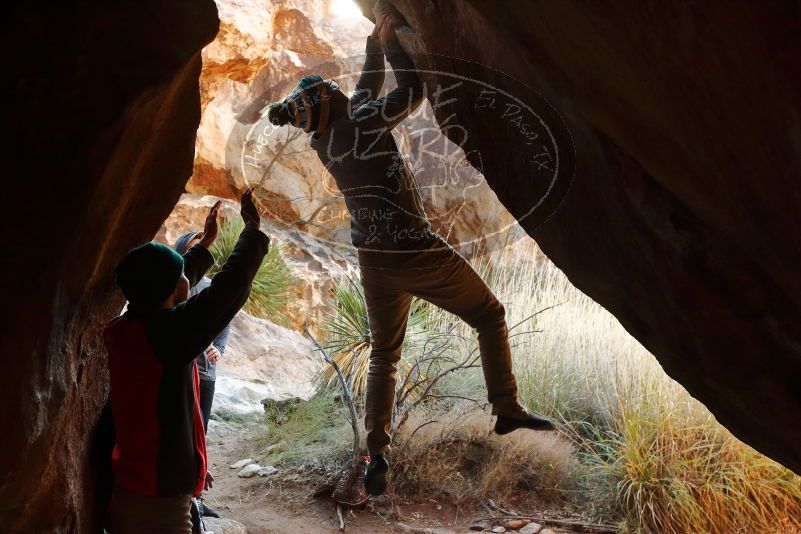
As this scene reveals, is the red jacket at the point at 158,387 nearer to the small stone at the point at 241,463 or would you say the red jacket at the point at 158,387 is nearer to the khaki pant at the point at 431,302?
the khaki pant at the point at 431,302

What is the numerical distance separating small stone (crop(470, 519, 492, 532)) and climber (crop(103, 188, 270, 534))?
2785mm

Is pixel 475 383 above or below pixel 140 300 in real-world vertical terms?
above

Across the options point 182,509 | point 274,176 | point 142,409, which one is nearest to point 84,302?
point 142,409

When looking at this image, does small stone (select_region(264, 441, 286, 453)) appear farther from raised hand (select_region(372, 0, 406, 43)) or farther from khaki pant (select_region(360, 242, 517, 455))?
raised hand (select_region(372, 0, 406, 43))

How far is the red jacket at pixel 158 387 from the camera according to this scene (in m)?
2.33

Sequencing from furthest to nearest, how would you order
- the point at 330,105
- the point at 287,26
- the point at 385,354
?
the point at 287,26 → the point at 385,354 → the point at 330,105

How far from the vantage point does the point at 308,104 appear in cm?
312

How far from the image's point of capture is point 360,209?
11.1 feet

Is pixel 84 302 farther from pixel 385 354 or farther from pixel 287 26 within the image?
pixel 287 26

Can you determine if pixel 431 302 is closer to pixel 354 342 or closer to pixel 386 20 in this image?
pixel 386 20

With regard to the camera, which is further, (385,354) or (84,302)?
(385,354)

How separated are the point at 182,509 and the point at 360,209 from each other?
1.53m

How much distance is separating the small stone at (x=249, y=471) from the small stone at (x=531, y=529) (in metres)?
1.97

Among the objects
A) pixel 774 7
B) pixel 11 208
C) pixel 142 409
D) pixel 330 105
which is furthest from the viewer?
pixel 330 105
